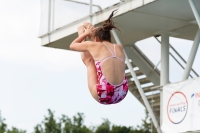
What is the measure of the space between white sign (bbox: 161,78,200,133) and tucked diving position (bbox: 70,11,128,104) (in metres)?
7.37

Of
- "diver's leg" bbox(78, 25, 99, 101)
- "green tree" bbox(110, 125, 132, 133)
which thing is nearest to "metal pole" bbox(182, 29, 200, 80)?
"diver's leg" bbox(78, 25, 99, 101)

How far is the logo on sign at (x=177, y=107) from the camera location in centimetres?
1966

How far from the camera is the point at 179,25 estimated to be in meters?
21.3

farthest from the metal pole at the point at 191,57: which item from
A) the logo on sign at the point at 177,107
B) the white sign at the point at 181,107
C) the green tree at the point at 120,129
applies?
the green tree at the point at 120,129

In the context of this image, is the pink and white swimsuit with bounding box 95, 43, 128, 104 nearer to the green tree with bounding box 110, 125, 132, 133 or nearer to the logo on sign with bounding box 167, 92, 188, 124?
the logo on sign with bounding box 167, 92, 188, 124

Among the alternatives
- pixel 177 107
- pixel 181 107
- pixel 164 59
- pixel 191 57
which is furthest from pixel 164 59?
pixel 181 107

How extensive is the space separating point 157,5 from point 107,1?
1.59 meters

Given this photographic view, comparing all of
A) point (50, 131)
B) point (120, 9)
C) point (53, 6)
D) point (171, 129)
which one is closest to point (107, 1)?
point (120, 9)

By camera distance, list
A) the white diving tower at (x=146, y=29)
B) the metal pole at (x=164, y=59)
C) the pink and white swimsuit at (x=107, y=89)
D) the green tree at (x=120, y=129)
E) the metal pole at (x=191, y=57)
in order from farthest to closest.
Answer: the green tree at (x=120, y=129) < the metal pole at (x=164, y=59) < the metal pole at (x=191, y=57) < the white diving tower at (x=146, y=29) < the pink and white swimsuit at (x=107, y=89)

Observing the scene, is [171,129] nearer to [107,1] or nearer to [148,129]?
[107,1]

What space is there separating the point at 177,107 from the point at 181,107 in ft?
0.58

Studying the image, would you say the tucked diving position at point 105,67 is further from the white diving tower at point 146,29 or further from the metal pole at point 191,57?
the metal pole at point 191,57

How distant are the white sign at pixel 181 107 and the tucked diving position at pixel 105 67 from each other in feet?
24.2

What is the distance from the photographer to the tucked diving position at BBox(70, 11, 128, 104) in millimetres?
11891
